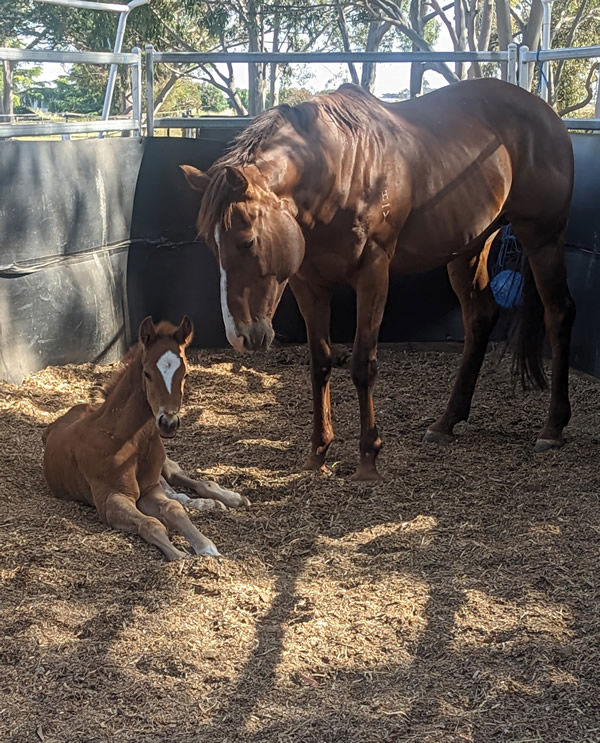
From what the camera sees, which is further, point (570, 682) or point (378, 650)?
point (378, 650)

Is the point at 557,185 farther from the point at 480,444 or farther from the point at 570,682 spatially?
the point at 570,682

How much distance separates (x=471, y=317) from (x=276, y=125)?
6.03 ft

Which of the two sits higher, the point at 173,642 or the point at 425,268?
the point at 425,268

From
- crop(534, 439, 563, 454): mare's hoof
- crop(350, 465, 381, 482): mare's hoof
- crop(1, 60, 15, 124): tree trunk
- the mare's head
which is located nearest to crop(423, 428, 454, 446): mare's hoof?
crop(534, 439, 563, 454): mare's hoof

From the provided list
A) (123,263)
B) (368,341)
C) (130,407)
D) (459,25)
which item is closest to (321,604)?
(130,407)

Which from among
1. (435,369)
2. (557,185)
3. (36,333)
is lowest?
(435,369)

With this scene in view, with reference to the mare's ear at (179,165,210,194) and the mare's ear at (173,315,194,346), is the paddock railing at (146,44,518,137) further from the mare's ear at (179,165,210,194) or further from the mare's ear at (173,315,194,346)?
the mare's ear at (173,315,194,346)

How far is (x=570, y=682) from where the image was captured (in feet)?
8.16

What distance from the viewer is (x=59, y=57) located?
5.66m

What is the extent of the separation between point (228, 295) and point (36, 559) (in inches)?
51.2

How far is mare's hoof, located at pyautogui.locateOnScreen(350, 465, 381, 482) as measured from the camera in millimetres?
4246

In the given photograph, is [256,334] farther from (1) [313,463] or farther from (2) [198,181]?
(1) [313,463]

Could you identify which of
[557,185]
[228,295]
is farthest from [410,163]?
[228,295]

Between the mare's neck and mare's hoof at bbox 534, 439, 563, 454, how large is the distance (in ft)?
7.21
